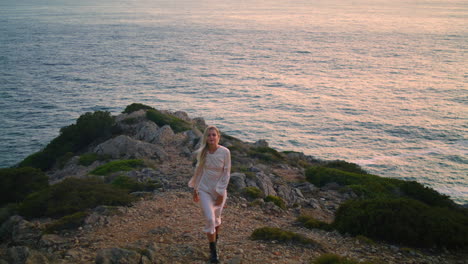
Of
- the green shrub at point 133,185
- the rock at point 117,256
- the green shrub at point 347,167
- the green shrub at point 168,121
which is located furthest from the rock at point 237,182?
the green shrub at point 168,121

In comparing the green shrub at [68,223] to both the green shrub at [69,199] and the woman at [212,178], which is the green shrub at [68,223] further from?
the woman at [212,178]

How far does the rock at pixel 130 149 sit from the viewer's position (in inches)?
848

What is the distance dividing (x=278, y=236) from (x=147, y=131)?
56.0 ft

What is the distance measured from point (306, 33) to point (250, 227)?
116017mm

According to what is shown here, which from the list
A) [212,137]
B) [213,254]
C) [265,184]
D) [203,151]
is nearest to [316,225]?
[265,184]

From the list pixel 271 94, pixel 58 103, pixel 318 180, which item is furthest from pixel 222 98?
pixel 318 180

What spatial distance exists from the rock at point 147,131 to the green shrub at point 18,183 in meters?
8.93

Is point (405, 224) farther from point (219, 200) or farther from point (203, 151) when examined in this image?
point (203, 151)

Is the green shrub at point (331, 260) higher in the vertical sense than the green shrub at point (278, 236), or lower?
higher

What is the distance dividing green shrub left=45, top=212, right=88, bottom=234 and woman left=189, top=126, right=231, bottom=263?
5272 millimetres

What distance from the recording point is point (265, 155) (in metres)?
24.1

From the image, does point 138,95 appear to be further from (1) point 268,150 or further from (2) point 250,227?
(2) point 250,227

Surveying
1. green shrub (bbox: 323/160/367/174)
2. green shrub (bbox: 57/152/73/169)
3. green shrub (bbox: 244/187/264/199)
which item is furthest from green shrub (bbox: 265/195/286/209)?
green shrub (bbox: 57/152/73/169)

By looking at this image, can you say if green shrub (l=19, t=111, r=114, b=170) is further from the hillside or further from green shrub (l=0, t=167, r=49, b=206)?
green shrub (l=0, t=167, r=49, b=206)
